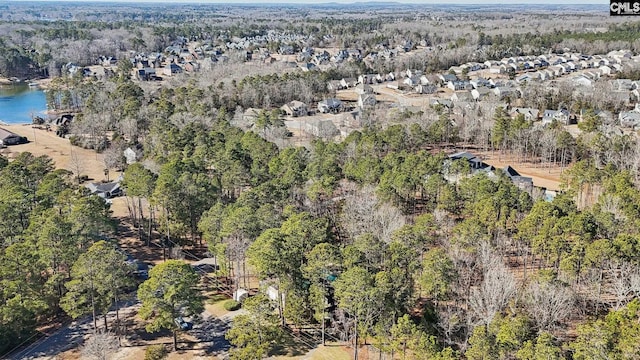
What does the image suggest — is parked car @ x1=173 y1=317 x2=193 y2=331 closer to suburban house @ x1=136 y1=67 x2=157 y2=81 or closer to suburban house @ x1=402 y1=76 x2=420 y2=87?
suburban house @ x1=402 y1=76 x2=420 y2=87

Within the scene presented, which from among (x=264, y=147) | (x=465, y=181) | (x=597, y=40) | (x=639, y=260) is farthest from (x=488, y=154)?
(x=597, y=40)

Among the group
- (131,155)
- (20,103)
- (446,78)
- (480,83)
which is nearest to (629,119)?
(480,83)

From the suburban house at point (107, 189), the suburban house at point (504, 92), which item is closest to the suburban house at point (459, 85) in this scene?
the suburban house at point (504, 92)

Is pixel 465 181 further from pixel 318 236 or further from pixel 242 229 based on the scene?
pixel 242 229

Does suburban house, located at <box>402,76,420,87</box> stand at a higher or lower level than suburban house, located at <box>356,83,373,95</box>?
higher

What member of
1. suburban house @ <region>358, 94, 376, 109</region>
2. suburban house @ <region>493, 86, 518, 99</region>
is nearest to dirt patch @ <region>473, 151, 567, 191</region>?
suburban house @ <region>358, 94, 376, 109</region>
